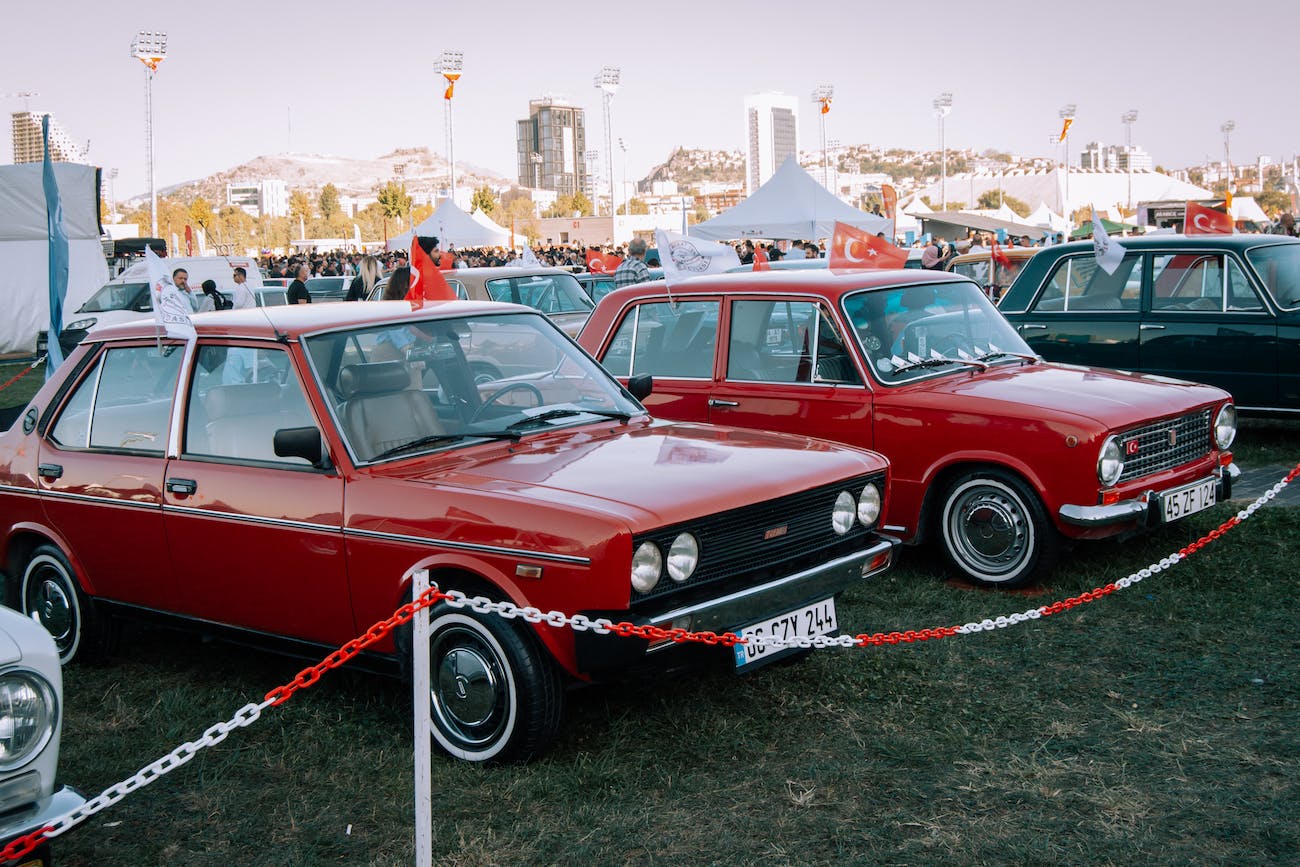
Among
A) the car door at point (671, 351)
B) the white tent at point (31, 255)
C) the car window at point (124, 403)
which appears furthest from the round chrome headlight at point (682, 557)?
the white tent at point (31, 255)

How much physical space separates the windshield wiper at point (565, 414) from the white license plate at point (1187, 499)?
114 inches

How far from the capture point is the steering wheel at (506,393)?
5.15m

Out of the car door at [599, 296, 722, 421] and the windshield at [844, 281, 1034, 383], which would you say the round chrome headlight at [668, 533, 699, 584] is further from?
the car door at [599, 296, 722, 421]

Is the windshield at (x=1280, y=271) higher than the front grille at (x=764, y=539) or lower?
higher

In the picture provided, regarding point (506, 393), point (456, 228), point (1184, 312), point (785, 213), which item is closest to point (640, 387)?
point (506, 393)

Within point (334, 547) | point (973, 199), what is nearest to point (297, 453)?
point (334, 547)

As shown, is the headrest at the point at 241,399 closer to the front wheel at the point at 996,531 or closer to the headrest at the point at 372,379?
the headrest at the point at 372,379

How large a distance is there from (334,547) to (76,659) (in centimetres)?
200

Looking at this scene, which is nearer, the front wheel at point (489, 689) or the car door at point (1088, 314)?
the front wheel at point (489, 689)

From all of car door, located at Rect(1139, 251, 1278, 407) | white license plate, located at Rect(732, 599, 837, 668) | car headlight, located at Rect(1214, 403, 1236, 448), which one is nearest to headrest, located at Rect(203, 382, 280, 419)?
white license plate, located at Rect(732, 599, 837, 668)

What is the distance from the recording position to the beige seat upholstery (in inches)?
191

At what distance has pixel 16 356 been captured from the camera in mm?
25844

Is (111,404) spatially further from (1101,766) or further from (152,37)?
(152,37)

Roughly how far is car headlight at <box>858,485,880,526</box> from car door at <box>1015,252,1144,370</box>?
5.56 m
